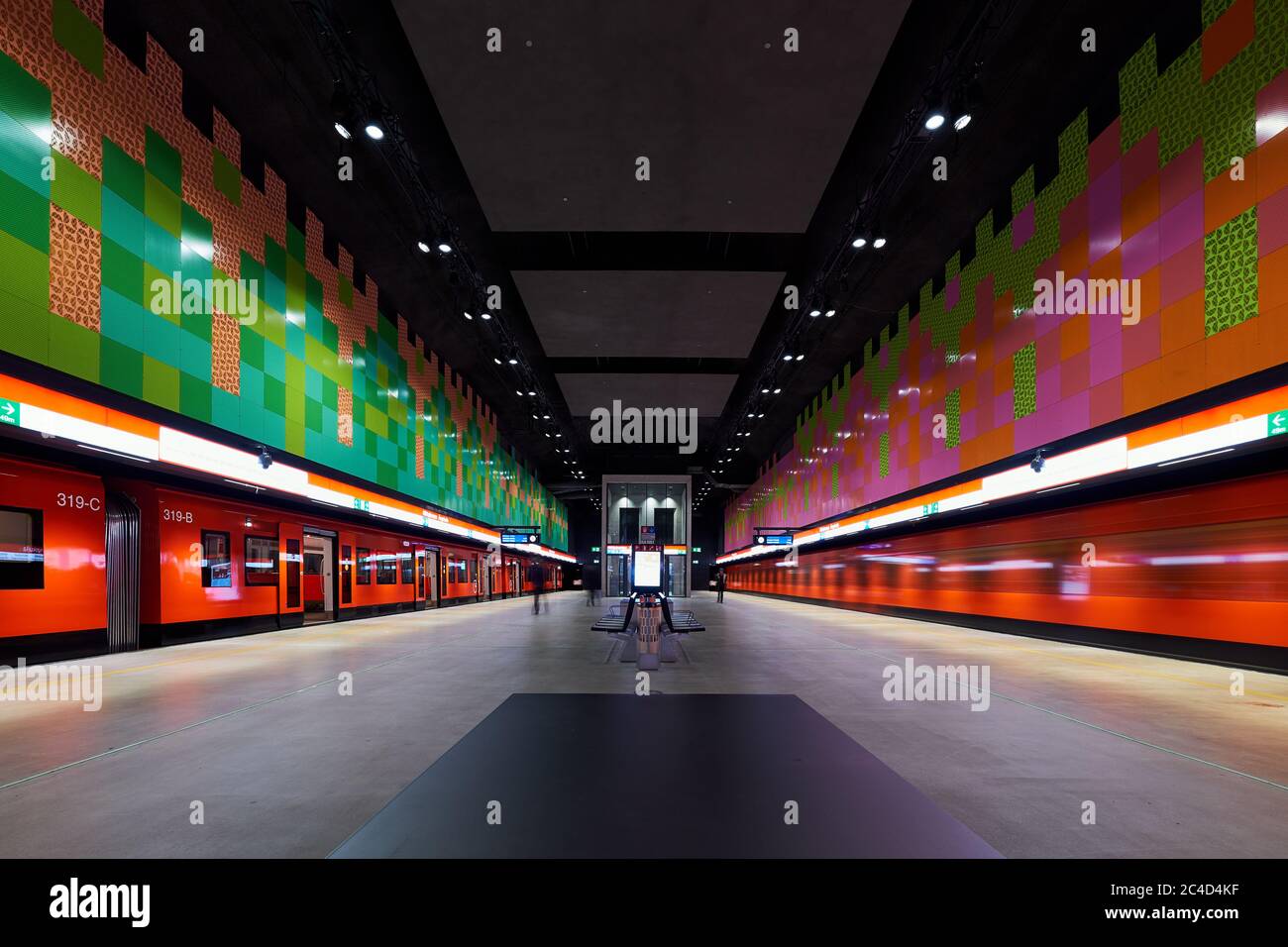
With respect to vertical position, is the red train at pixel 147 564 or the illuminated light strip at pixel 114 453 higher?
the illuminated light strip at pixel 114 453

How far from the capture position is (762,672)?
7426 mm

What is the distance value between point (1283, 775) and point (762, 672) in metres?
4.43

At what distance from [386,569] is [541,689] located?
1668cm

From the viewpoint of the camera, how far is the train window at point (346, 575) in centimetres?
1783

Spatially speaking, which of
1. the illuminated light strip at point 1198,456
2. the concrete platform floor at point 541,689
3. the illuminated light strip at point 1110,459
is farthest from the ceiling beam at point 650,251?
the concrete platform floor at point 541,689

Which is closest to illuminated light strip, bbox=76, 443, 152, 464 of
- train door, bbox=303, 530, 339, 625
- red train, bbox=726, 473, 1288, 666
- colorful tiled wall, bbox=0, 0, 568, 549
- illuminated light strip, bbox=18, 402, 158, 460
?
illuminated light strip, bbox=18, 402, 158, 460

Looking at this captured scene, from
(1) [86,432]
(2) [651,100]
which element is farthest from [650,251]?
(1) [86,432]

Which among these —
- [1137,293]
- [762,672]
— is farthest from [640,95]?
[762,672]

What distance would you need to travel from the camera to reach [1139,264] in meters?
9.13

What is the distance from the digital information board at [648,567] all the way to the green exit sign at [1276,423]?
841 centimetres

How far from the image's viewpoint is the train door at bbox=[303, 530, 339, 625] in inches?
649

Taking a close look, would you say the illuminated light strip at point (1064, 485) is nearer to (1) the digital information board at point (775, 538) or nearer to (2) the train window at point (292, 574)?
(2) the train window at point (292, 574)
